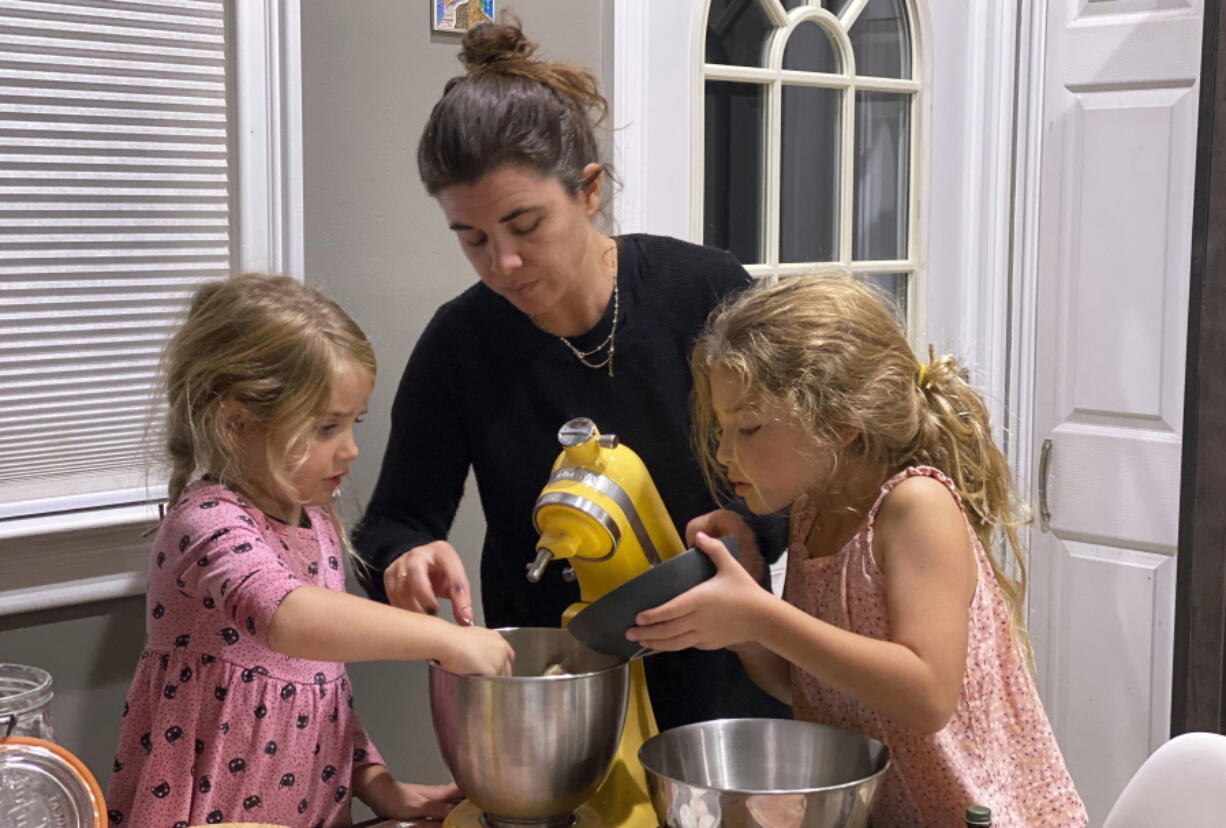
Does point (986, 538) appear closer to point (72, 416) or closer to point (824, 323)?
point (824, 323)

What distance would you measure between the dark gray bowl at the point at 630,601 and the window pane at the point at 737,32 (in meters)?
1.39

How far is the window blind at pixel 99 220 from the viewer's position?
1611 millimetres

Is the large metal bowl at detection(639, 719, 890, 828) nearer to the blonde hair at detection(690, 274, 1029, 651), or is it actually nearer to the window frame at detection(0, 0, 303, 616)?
→ the blonde hair at detection(690, 274, 1029, 651)

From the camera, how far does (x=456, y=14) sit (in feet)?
6.32

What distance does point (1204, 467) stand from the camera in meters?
2.52

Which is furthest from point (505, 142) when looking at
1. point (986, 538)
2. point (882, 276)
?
point (882, 276)

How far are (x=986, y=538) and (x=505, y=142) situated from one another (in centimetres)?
64

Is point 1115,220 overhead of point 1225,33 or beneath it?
beneath

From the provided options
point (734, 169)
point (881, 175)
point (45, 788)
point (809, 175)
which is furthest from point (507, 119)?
point (881, 175)

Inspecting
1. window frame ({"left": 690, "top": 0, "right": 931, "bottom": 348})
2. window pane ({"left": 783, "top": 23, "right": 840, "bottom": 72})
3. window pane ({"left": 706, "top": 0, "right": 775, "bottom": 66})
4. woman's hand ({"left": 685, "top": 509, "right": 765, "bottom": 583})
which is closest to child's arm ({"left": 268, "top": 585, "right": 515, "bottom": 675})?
woman's hand ({"left": 685, "top": 509, "right": 765, "bottom": 583})

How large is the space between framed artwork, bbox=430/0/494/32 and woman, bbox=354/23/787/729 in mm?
366

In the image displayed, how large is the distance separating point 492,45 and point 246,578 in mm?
630

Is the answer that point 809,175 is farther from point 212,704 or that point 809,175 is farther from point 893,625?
point 212,704

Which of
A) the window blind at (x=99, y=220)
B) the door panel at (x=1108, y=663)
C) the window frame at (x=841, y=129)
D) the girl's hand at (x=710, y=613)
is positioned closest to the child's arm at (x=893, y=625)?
the girl's hand at (x=710, y=613)
